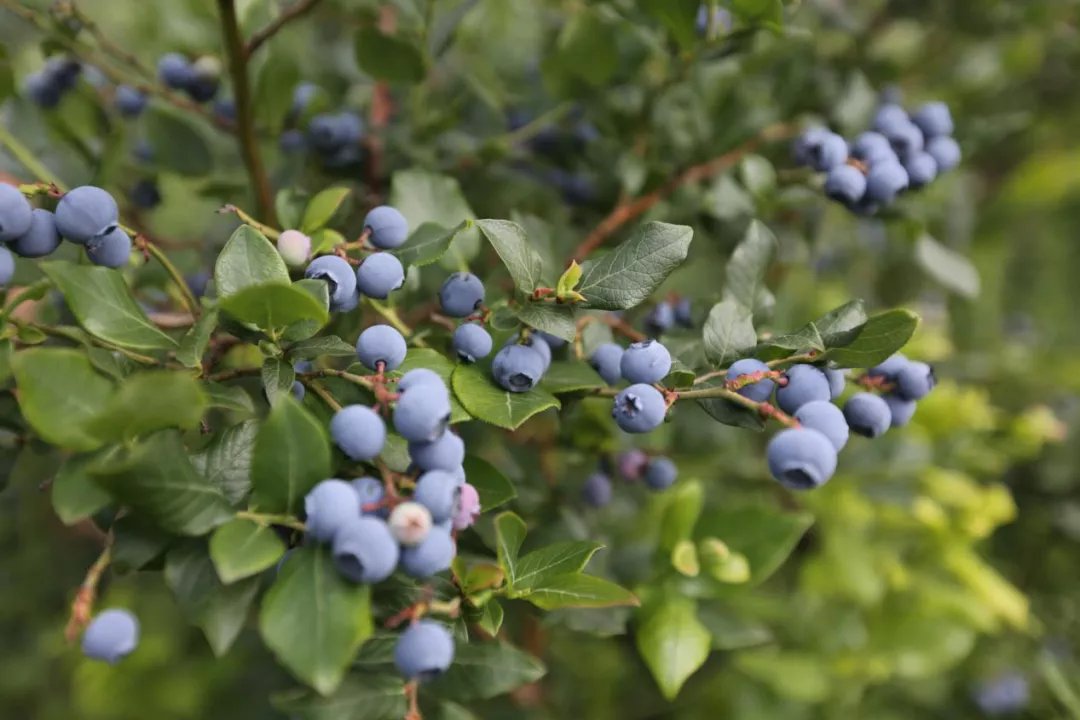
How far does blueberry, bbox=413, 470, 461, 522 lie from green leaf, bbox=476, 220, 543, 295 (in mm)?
166

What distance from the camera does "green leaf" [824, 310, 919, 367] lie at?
565mm

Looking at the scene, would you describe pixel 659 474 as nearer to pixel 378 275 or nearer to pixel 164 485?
pixel 378 275

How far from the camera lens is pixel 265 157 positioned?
1.03 meters

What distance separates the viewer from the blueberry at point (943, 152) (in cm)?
88

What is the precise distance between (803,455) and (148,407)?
40 centimetres

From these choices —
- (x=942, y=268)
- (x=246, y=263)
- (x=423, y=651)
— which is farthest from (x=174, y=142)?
(x=942, y=268)

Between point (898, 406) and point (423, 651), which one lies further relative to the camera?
point (898, 406)

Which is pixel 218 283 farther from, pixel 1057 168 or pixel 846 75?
pixel 1057 168

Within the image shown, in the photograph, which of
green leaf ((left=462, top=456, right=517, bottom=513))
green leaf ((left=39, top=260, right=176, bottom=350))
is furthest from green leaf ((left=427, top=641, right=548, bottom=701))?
green leaf ((left=39, top=260, right=176, bottom=350))

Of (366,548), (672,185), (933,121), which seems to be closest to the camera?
(366,548)

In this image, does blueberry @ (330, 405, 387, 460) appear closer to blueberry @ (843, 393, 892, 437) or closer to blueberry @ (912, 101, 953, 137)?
blueberry @ (843, 393, 892, 437)

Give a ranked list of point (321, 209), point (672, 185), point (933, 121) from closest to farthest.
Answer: point (321, 209) → point (933, 121) → point (672, 185)

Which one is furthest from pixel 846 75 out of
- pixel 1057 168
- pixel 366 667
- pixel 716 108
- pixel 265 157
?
pixel 366 667

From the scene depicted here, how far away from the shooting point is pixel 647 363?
60 cm
